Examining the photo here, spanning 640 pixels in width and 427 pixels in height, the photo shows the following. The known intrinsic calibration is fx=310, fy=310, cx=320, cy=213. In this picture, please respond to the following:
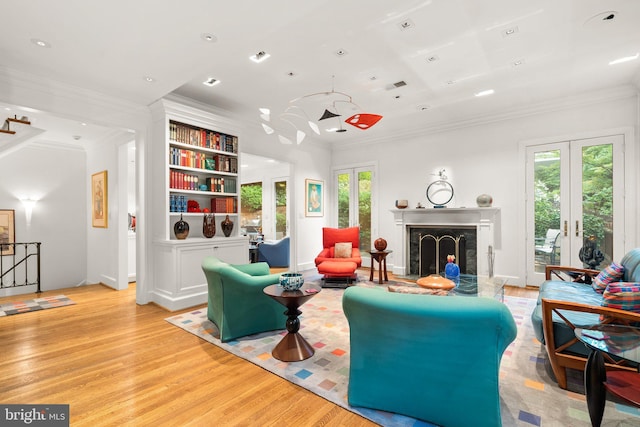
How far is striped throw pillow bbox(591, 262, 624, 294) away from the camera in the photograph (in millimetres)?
2957

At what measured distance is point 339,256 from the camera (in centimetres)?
566

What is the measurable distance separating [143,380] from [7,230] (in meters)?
5.08

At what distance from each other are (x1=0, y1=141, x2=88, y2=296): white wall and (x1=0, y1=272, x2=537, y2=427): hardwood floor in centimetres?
242

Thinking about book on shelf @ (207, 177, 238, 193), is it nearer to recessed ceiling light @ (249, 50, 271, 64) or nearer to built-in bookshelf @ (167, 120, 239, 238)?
built-in bookshelf @ (167, 120, 239, 238)

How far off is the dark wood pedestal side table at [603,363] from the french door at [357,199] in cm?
528

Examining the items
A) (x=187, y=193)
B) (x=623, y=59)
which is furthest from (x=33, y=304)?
(x=623, y=59)

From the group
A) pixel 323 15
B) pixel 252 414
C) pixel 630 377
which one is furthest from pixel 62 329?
pixel 630 377

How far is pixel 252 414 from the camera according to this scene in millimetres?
1997

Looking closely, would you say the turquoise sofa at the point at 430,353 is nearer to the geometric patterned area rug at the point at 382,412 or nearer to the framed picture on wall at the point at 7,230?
the geometric patterned area rug at the point at 382,412

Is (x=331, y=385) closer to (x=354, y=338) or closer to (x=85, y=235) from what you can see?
(x=354, y=338)

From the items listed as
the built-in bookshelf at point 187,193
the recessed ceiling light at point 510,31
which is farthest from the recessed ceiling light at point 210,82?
the recessed ceiling light at point 510,31

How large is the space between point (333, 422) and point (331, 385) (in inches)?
15.4

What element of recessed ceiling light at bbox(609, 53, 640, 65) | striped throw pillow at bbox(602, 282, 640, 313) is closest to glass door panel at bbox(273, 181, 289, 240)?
recessed ceiling light at bbox(609, 53, 640, 65)

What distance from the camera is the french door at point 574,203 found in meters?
4.49
